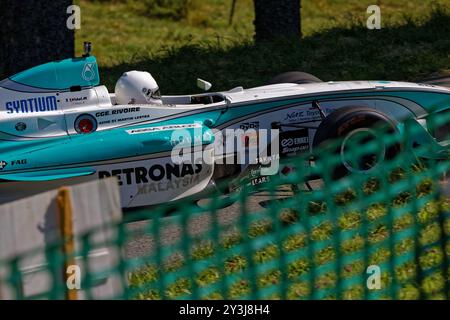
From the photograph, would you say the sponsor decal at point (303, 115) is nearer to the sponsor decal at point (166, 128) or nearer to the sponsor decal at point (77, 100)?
the sponsor decal at point (166, 128)

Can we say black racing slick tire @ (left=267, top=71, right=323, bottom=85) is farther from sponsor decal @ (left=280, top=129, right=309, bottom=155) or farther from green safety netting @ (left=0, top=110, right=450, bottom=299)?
green safety netting @ (left=0, top=110, right=450, bottom=299)

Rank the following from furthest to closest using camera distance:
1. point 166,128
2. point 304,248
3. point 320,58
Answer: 1. point 320,58
2. point 166,128
3. point 304,248

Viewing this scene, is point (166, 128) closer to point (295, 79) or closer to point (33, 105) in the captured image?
point (33, 105)

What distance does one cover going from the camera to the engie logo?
9078 millimetres

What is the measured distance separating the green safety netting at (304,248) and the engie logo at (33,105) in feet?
7.73

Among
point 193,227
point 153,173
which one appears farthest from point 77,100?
point 193,227

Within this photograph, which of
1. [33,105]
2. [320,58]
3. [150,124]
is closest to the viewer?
[150,124]

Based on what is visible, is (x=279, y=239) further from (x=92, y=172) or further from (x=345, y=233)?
(x=92, y=172)

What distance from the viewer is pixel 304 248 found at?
658 cm

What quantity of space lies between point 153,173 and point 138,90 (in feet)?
3.27

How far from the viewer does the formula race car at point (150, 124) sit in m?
8.68

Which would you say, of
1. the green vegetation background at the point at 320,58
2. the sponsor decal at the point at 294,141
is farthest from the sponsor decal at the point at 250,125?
the green vegetation background at the point at 320,58

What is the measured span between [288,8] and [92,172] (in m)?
7.26

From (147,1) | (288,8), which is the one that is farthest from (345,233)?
(147,1)
